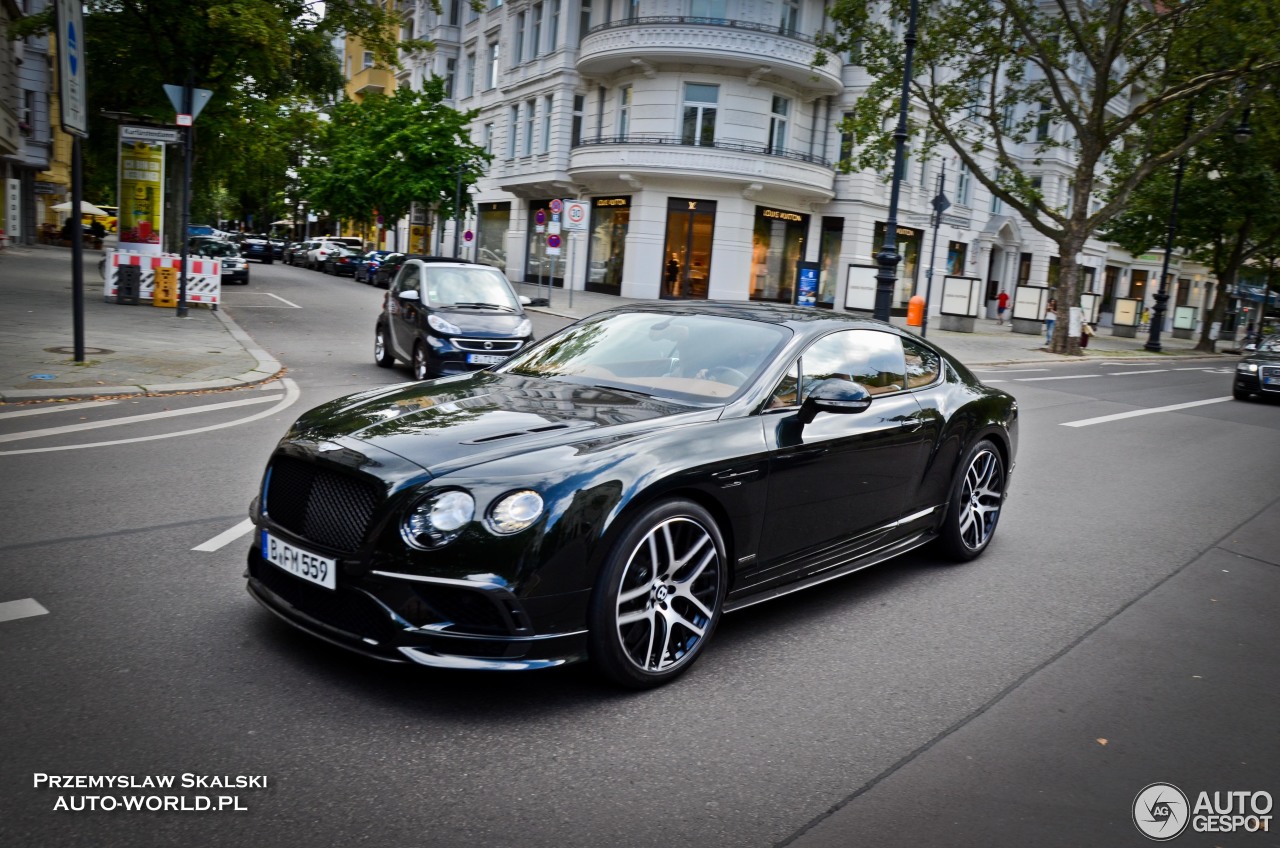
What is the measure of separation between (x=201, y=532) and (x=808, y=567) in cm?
338

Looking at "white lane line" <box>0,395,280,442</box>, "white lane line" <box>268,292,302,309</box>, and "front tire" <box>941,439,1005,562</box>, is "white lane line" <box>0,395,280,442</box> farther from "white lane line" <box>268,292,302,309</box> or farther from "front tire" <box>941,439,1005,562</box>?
"white lane line" <box>268,292,302,309</box>

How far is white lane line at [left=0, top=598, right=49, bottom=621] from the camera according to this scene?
13.3 ft

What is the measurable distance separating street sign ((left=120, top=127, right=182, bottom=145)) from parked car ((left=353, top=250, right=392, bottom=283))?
20.8 meters

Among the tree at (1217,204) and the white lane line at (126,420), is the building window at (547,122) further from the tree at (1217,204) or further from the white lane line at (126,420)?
the white lane line at (126,420)

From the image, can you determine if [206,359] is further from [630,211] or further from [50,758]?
[630,211]

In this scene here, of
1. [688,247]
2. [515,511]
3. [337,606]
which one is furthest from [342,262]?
[515,511]

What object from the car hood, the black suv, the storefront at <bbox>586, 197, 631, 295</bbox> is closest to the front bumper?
the car hood

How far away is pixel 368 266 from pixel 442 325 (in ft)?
99.5

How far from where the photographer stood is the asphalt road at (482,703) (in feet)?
9.37

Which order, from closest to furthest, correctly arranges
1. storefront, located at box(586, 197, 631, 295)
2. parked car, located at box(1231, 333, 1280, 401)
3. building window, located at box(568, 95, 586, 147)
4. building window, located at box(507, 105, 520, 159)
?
1. parked car, located at box(1231, 333, 1280, 401)
2. storefront, located at box(586, 197, 631, 295)
3. building window, located at box(568, 95, 586, 147)
4. building window, located at box(507, 105, 520, 159)

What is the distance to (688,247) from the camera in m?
35.5

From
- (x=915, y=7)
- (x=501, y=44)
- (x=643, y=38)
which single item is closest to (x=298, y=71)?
(x=643, y=38)

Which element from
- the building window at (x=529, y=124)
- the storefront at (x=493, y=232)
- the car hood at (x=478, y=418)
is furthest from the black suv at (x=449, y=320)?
the storefront at (x=493, y=232)

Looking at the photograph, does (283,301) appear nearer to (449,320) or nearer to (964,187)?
(449,320)
